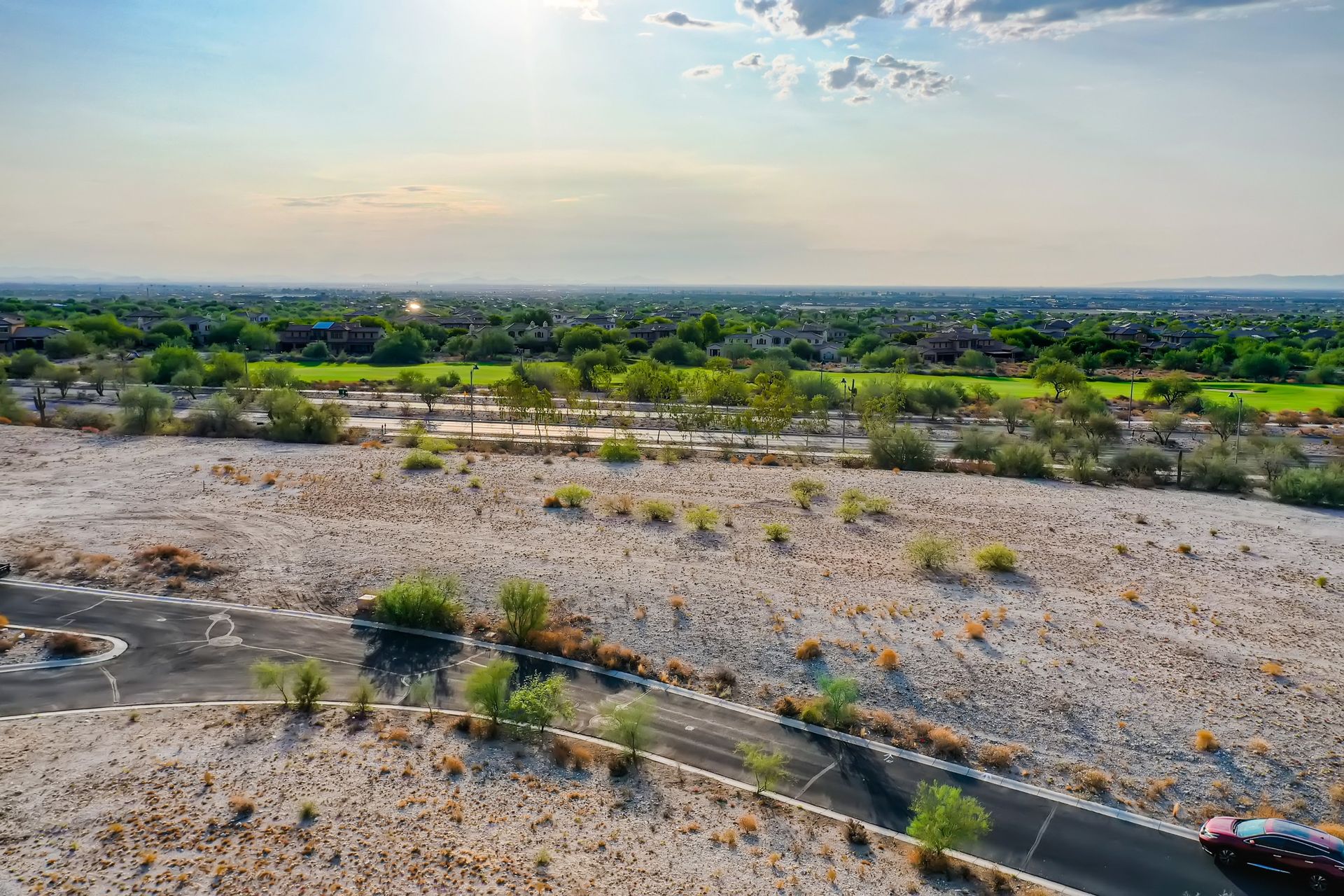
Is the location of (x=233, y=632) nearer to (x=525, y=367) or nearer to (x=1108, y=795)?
(x=1108, y=795)

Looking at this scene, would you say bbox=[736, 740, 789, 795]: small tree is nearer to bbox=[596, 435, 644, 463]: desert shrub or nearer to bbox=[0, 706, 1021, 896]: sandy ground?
bbox=[0, 706, 1021, 896]: sandy ground

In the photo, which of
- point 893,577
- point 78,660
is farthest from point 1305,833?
point 78,660

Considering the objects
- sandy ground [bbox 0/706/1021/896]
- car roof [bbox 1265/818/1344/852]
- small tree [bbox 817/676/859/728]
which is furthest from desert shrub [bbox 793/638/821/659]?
car roof [bbox 1265/818/1344/852]

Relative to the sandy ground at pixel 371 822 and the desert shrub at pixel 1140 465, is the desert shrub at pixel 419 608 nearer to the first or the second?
the sandy ground at pixel 371 822

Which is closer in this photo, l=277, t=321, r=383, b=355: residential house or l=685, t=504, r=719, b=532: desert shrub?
l=685, t=504, r=719, b=532: desert shrub

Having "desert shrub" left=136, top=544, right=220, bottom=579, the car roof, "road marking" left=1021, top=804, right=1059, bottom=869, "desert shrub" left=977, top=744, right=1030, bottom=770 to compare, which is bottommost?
"road marking" left=1021, top=804, right=1059, bottom=869
